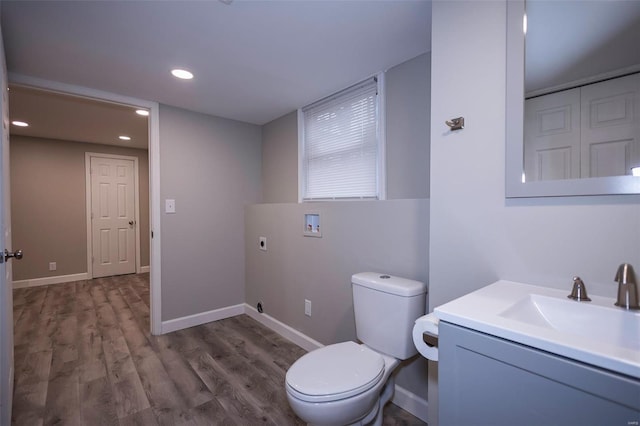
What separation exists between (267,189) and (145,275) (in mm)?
3090

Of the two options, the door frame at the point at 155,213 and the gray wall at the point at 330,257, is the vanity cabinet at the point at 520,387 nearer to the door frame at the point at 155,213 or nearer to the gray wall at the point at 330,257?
the gray wall at the point at 330,257

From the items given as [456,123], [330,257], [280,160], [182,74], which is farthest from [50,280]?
[456,123]

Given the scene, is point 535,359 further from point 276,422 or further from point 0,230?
point 0,230

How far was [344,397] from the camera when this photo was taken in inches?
46.4

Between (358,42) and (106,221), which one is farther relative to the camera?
(106,221)

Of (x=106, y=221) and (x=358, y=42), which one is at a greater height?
(x=358, y=42)

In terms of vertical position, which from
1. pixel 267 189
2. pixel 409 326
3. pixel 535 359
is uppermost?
pixel 267 189

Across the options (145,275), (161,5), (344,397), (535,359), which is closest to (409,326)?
(344,397)

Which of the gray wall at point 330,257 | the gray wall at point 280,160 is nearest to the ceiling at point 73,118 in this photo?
the gray wall at point 280,160

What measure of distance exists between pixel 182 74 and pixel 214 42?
21.1 inches

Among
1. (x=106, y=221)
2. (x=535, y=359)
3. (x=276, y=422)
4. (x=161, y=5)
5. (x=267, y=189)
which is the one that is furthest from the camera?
(x=106, y=221)

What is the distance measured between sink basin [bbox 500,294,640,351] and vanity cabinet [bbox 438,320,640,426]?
0.14 meters

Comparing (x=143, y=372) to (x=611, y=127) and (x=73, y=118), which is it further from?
(x=73, y=118)

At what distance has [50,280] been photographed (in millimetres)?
4297
